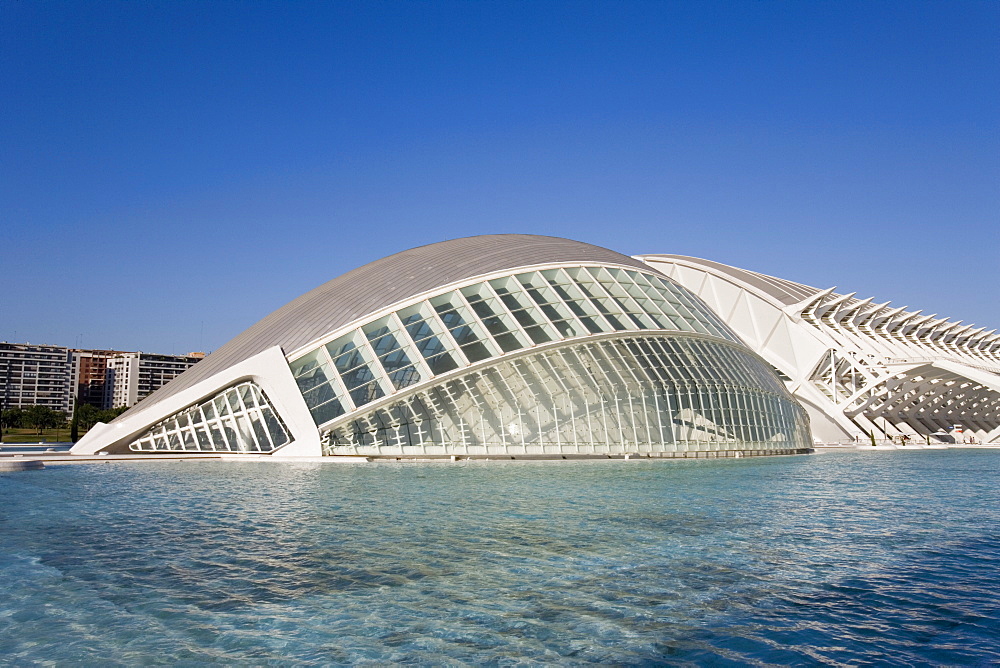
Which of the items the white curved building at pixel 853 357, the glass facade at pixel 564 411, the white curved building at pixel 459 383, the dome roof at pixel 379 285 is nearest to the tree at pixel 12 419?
the dome roof at pixel 379 285

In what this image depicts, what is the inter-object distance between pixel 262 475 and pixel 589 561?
14.1 metres

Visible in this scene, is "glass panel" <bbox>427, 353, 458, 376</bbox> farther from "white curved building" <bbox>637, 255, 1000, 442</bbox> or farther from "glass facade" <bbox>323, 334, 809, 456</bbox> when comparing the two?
"white curved building" <bbox>637, 255, 1000, 442</bbox>

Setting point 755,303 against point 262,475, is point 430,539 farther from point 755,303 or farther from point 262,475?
point 755,303

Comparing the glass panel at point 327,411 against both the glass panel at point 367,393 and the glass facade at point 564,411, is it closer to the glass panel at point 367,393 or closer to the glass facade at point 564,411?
the glass facade at point 564,411

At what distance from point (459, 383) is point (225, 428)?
9.57 metres

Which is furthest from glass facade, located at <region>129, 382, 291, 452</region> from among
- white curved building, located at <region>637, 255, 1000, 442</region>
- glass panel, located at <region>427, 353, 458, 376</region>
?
white curved building, located at <region>637, 255, 1000, 442</region>

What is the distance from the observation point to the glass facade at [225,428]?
96.3 ft

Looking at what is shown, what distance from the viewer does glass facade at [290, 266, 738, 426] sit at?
2908 centimetres

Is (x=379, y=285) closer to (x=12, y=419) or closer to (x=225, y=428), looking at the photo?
(x=225, y=428)

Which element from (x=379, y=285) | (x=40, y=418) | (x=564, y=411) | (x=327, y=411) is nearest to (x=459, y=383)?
(x=564, y=411)

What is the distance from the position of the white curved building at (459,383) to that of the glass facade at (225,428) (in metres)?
0.05

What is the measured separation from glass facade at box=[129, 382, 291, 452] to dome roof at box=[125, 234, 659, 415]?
1502 mm

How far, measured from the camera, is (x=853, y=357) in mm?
62656

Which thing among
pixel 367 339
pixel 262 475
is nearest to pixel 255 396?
pixel 367 339
